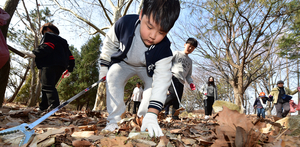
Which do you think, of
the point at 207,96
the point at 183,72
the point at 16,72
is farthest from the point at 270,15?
the point at 16,72

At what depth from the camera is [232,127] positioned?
1.04 metres

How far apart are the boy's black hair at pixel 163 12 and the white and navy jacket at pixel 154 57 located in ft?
1.00

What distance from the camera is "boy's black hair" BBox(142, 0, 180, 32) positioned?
151 centimetres

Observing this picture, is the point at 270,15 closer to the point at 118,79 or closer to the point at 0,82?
the point at 118,79

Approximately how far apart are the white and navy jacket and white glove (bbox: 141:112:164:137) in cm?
10

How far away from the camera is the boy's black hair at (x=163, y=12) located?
151cm

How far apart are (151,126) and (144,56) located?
0.78 metres

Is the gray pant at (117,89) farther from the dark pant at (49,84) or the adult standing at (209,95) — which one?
the adult standing at (209,95)

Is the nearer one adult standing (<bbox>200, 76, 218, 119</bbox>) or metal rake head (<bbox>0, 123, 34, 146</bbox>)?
metal rake head (<bbox>0, 123, 34, 146</bbox>)

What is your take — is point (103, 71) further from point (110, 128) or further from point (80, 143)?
point (80, 143)

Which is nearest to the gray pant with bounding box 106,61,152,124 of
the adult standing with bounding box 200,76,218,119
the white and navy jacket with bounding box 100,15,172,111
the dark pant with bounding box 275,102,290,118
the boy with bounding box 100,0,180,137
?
the boy with bounding box 100,0,180,137

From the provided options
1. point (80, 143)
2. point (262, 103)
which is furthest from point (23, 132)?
point (262, 103)

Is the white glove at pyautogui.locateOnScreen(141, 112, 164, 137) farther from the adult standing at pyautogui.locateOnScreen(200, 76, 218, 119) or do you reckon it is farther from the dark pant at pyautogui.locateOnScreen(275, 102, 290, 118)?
the dark pant at pyautogui.locateOnScreen(275, 102, 290, 118)

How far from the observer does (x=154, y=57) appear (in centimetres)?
182
